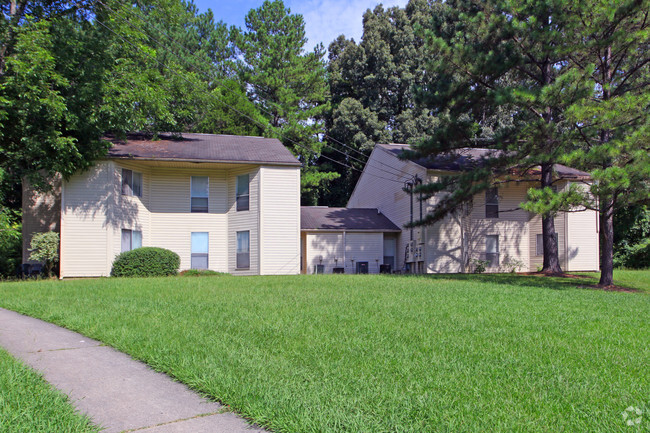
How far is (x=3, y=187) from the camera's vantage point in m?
19.5

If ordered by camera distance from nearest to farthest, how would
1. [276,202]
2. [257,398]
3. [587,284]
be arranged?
Answer: [257,398] < [587,284] < [276,202]

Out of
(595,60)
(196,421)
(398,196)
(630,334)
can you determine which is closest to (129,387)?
(196,421)

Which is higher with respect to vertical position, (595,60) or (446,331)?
(595,60)

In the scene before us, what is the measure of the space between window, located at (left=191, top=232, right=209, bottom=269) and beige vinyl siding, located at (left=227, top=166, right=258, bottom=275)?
3.33 ft

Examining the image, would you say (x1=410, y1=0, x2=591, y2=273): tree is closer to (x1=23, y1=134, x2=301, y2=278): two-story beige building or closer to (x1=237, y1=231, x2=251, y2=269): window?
(x1=23, y1=134, x2=301, y2=278): two-story beige building

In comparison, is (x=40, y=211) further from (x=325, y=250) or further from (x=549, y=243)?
(x=549, y=243)

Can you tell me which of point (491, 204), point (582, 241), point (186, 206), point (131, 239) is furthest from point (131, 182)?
point (582, 241)

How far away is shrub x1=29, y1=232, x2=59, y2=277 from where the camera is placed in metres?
20.0

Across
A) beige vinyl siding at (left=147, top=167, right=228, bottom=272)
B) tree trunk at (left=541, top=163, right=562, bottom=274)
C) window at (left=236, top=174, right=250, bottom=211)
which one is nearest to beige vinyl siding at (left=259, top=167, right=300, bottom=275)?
window at (left=236, top=174, right=250, bottom=211)

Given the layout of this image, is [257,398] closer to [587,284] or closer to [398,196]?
[587,284]

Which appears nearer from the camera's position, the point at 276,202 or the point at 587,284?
the point at 587,284

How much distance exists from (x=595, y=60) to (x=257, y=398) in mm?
17890

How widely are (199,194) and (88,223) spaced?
4.65 m

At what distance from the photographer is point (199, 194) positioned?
23.2m
